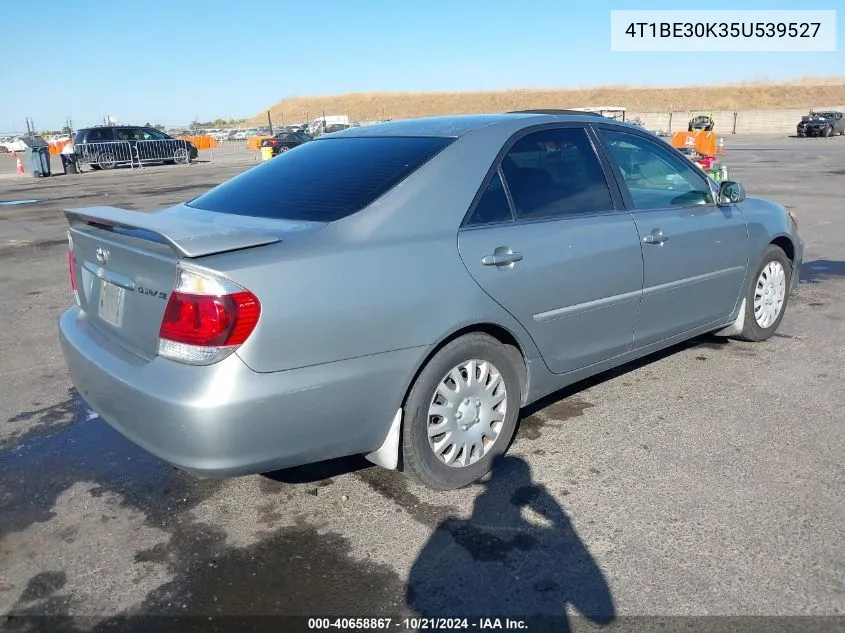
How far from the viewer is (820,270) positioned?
756cm

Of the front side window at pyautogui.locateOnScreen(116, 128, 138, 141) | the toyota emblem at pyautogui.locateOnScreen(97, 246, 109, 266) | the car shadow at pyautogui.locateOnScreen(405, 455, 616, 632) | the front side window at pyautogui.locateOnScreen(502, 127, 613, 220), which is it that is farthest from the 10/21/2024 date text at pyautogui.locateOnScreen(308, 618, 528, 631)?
the front side window at pyautogui.locateOnScreen(116, 128, 138, 141)

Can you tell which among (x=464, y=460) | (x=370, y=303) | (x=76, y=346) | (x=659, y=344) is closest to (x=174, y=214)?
(x=76, y=346)

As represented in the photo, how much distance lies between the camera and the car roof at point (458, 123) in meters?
3.57

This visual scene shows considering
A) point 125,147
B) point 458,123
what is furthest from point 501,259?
point 125,147

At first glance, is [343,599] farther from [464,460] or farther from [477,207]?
[477,207]

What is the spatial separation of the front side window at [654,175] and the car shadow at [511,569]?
6.19ft

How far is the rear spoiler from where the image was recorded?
2582 millimetres

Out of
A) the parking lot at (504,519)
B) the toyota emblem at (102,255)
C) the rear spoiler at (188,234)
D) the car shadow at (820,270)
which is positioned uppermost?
the rear spoiler at (188,234)

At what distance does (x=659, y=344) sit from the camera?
4.27m

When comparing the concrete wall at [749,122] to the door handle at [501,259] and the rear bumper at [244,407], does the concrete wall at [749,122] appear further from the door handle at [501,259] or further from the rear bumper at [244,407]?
the rear bumper at [244,407]

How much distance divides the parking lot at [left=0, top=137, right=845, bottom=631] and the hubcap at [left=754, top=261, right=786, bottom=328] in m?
0.51

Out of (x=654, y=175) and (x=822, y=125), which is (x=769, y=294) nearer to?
(x=654, y=175)

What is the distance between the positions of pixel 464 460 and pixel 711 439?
136 centimetres

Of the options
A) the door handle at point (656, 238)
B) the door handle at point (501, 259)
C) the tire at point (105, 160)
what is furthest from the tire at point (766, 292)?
the tire at point (105, 160)
